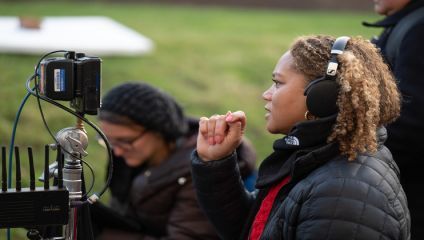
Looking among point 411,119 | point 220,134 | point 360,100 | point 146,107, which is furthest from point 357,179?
point 146,107

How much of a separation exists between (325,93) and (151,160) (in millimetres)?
1869

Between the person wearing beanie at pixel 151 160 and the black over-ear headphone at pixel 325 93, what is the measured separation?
57.6 inches

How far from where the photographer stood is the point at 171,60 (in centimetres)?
888

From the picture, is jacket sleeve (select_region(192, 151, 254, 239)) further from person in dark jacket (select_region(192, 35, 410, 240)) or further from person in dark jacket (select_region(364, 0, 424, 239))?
person in dark jacket (select_region(364, 0, 424, 239))

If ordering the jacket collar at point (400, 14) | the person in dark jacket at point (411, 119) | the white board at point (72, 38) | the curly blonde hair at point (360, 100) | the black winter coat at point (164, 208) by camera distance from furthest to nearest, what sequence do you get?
the white board at point (72, 38), the black winter coat at point (164, 208), the jacket collar at point (400, 14), the person in dark jacket at point (411, 119), the curly blonde hair at point (360, 100)

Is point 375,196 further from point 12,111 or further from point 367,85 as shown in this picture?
point 12,111

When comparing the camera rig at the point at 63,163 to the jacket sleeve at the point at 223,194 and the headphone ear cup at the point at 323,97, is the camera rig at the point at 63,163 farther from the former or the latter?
the headphone ear cup at the point at 323,97

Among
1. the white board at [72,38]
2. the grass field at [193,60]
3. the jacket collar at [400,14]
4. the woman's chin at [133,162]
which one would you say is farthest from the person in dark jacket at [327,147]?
the white board at [72,38]

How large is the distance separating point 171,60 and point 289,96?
21.3 ft

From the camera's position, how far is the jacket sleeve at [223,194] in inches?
107

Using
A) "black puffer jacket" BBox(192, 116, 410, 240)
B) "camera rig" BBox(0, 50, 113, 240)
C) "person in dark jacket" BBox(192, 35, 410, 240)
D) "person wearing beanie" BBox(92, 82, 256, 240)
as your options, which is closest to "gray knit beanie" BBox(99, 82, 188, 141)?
"person wearing beanie" BBox(92, 82, 256, 240)

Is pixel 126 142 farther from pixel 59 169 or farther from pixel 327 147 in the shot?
pixel 327 147

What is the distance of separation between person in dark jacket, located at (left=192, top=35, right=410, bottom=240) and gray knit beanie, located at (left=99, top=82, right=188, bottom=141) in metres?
1.25

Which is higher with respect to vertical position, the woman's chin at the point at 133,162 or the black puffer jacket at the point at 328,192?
the black puffer jacket at the point at 328,192
